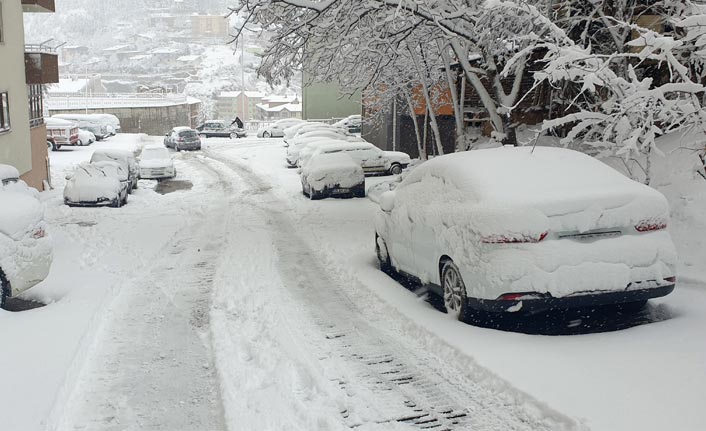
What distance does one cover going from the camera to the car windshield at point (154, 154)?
95.5 feet

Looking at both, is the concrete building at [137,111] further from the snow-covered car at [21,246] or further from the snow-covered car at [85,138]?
the snow-covered car at [21,246]

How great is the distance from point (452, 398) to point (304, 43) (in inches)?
356

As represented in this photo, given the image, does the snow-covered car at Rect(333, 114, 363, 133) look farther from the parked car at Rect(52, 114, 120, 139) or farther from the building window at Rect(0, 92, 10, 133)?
the building window at Rect(0, 92, 10, 133)

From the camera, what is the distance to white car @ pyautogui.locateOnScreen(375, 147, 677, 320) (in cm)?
643

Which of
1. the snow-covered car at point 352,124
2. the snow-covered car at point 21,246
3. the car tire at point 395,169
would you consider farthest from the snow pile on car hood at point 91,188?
the snow-covered car at point 352,124

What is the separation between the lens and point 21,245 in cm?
845

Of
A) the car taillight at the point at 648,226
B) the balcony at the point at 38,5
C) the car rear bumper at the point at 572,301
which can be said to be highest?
the balcony at the point at 38,5

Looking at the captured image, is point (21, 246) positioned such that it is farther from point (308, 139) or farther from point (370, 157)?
point (308, 139)

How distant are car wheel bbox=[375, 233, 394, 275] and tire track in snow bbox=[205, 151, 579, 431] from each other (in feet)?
4.07

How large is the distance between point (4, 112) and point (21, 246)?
14.9 meters

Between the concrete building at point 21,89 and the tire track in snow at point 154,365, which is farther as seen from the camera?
the concrete building at point 21,89

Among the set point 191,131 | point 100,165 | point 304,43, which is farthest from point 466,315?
point 191,131

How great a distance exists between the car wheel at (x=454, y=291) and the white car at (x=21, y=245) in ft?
16.0

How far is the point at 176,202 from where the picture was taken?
21266 millimetres
